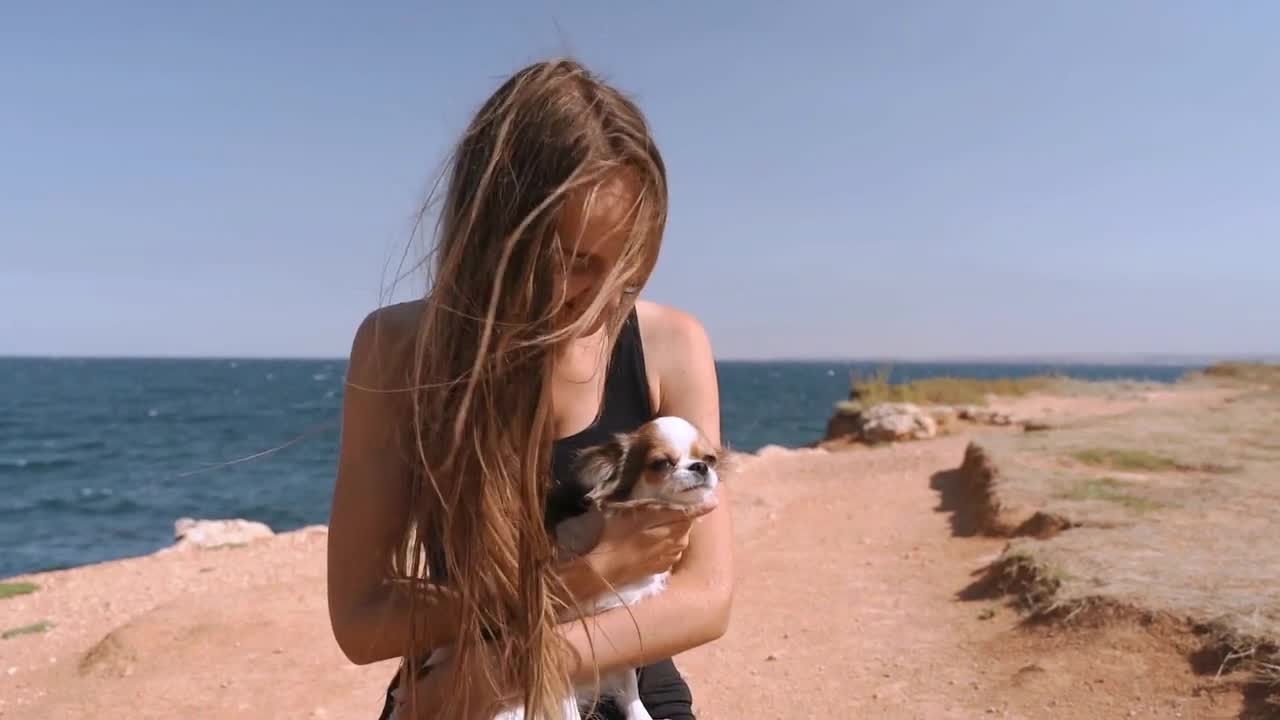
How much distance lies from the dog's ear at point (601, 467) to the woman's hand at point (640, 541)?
147 millimetres

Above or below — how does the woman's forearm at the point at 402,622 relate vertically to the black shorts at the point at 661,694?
above

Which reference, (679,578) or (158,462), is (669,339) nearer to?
(679,578)

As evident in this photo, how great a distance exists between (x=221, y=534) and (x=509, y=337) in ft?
43.1

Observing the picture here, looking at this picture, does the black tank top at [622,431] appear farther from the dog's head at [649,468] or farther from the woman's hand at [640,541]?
the woman's hand at [640,541]

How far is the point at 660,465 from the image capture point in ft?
7.05

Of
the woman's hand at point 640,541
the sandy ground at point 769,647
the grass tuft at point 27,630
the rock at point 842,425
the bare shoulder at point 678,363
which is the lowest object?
the grass tuft at point 27,630

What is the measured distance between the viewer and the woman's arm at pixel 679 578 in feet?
6.08

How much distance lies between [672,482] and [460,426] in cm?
63

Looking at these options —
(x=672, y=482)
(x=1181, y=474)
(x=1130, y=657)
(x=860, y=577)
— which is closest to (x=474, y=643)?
(x=672, y=482)

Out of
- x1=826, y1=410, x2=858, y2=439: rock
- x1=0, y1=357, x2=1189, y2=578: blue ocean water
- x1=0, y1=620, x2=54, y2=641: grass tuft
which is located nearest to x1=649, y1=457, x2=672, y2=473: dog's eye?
x1=0, y1=357, x2=1189, y2=578: blue ocean water

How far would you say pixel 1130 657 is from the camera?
4.93m

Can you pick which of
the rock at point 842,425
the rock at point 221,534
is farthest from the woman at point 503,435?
the rock at point 842,425

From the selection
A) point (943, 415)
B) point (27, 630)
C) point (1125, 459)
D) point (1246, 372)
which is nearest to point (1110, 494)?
point (1125, 459)

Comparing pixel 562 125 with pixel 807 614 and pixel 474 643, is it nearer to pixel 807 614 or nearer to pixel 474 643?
pixel 474 643
